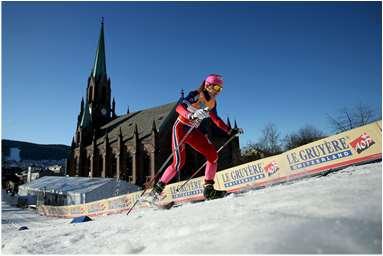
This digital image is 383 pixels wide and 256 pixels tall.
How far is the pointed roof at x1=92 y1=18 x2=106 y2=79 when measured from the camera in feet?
191

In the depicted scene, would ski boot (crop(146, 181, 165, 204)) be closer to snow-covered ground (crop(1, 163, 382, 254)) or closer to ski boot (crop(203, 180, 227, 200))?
ski boot (crop(203, 180, 227, 200))

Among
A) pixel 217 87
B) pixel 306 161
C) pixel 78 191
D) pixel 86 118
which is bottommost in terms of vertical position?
pixel 78 191

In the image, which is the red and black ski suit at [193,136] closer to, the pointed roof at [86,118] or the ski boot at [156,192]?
the ski boot at [156,192]

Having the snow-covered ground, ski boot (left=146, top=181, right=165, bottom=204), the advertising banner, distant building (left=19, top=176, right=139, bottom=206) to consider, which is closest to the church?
distant building (left=19, top=176, right=139, bottom=206)

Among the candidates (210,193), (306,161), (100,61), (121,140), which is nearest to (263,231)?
(210,193)

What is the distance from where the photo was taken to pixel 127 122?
52.4 m

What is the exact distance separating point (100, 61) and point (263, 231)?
60.9 m

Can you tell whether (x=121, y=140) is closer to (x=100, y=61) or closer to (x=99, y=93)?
(x=99, y=93)

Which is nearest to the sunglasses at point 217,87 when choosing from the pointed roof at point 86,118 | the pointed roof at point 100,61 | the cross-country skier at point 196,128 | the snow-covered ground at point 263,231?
the cross-country skier at point 196,128

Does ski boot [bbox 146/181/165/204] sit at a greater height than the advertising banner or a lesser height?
lesser

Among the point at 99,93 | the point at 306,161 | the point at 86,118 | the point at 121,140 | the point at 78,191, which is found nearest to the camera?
the point at 306,161

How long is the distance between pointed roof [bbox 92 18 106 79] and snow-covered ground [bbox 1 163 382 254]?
57235 mm

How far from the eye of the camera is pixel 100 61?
58.9 m

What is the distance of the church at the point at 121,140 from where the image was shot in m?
40.6
